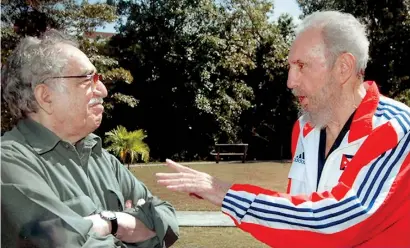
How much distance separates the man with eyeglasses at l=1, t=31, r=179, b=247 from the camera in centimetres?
192

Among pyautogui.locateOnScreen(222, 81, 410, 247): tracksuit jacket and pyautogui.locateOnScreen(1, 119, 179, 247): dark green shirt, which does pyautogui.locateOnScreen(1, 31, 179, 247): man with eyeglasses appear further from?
pyautogui.locateOnScreen(222, 81, 410, 247): tracksuit jacket

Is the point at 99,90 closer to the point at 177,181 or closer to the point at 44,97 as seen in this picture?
the point at 44,97

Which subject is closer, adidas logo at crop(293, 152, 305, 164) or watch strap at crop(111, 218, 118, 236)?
watch strap at crop(111, 218, 118, 236)

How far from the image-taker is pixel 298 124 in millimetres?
2848

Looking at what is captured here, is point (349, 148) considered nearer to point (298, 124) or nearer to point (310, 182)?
point (310, 182)

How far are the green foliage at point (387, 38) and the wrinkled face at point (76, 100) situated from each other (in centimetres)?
2620

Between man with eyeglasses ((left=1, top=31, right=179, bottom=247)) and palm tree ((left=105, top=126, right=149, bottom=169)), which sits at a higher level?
man with eyeglasses ((left=1, top=31, right=179, bottom=247))

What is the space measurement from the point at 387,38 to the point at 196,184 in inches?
1051

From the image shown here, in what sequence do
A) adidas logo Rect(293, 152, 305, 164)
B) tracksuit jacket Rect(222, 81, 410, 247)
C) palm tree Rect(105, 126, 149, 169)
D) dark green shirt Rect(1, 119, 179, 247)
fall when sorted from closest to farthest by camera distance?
dark green shirt Rect(1, 119, 179, 247) < tracksuit jacket Rect(222, 81, 410, 247) < adidas logo Rect(293, 152, 305, 164) < palm tree Rect(105, 126, 149, 169)

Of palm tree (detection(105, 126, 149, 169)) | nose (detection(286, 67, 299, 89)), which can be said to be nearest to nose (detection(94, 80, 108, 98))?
nose (detection(286, 67, 299, 89))

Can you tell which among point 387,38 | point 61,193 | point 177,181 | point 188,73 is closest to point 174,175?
point 177,181

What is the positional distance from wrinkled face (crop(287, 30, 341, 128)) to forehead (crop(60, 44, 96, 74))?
91 centimetres

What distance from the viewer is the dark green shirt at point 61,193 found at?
191 cm

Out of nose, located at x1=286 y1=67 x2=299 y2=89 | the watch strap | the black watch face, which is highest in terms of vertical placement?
nose, located at x1=286 y1=67 x2=299 y2=89
